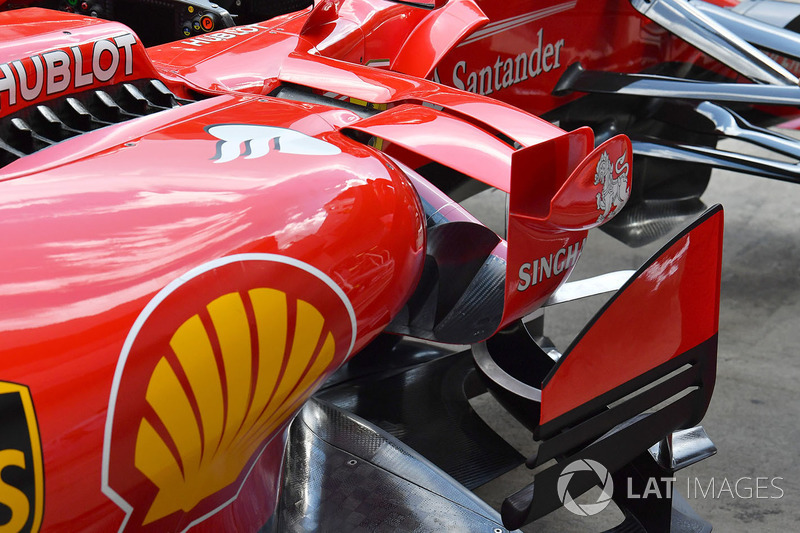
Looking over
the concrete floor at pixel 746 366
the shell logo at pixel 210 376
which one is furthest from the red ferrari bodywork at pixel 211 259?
the concrete floor at pixel 746 366

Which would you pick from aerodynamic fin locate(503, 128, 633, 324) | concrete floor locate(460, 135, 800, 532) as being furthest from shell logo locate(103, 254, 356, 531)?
concrete floor locate(460, 135, 800, 532)

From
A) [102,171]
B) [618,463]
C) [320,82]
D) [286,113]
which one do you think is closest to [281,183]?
[102,171]

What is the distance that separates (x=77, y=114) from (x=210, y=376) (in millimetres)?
660

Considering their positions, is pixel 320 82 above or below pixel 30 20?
below

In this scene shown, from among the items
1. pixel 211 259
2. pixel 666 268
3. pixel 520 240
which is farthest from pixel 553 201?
pixel 211 259

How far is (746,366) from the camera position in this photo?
274cm

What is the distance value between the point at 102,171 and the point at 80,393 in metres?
0.34

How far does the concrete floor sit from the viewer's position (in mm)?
2125

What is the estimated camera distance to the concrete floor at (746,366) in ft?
6.97

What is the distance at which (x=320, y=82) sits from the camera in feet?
5.97

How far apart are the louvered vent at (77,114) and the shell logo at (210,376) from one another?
1.69ft

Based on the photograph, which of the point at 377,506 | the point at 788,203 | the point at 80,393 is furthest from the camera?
the point at 788,203

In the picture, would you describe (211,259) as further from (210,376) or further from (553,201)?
(553,201)

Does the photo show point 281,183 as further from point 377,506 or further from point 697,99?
point 697,99
